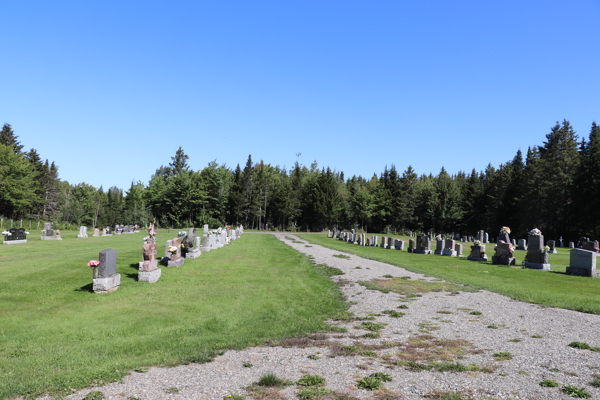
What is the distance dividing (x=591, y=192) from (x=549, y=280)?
46997 mm

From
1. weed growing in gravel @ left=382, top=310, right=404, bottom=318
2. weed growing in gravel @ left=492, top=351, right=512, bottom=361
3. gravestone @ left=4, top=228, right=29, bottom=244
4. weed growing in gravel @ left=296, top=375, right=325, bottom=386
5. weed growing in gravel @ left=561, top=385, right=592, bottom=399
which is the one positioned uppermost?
weed growing in gravel @ left=561, top=385, right=592, bottom=399

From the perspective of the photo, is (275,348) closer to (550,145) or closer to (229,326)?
(229,326)

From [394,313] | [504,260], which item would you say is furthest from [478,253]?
[394,313]

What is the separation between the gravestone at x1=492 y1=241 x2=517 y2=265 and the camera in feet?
72.3

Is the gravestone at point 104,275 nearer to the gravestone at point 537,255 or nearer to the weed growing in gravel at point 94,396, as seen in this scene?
the weed growing in gravel at point 94,396

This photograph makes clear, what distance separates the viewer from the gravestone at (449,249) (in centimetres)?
2831

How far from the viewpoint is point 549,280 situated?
15969 mm

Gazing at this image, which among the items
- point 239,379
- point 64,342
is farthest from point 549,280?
point 64,342

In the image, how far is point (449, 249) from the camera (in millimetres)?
28750

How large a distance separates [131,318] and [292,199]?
78895 mm

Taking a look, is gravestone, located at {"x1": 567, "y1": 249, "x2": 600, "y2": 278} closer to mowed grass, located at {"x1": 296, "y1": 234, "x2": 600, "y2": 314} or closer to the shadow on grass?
mowed grass, located at {"x1": 296, "y1": 234, "x2": 600, "y2": 314}

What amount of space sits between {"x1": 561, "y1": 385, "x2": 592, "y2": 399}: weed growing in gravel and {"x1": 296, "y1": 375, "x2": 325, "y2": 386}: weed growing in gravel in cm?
297

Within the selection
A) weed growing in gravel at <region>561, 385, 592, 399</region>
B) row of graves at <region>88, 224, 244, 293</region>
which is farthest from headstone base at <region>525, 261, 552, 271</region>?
row of graves at <region>88, 224, 244, 293</region>

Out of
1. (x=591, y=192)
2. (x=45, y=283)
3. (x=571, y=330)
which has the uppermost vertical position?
(x=591, y=192)
